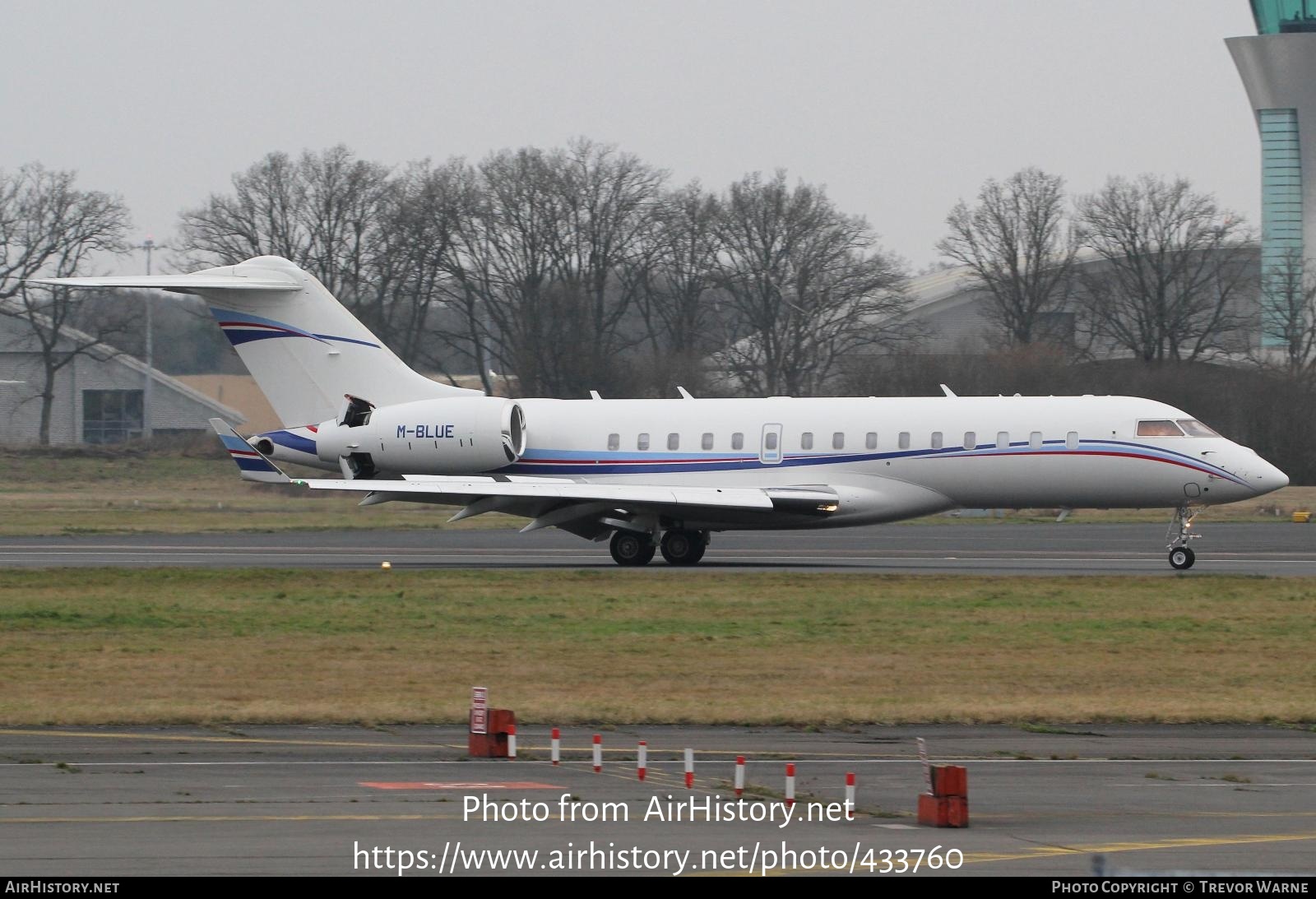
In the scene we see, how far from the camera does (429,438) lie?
1243 inches

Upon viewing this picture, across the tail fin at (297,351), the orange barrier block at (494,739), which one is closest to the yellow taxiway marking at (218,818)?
the orange barrier block at (494,739)

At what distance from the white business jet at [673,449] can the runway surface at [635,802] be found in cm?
1510

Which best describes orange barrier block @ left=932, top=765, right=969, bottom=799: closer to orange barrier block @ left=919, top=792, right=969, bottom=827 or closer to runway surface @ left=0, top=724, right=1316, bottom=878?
orange barrier block @ left=919, top=792, right=969, bottom=827

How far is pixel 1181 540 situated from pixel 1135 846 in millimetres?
21655

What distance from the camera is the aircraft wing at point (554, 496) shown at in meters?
29.3

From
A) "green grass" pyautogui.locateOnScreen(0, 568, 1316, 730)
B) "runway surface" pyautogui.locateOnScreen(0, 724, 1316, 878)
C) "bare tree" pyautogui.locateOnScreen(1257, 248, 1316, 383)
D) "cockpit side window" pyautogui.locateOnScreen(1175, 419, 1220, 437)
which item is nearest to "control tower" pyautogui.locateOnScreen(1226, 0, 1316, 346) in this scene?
"bare tree" pyautogui.locateOnScreen(1257, 248, 1316, 383)

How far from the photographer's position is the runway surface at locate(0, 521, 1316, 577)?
31797 mm

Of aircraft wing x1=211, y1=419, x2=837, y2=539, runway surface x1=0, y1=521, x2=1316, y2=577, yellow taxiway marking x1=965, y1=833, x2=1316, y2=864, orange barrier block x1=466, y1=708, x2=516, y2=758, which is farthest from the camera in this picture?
runway surface x1=0, y1=521, x2=1316, y2=577

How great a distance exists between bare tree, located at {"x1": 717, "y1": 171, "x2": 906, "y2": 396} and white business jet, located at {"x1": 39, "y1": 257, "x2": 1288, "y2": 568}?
34.6m

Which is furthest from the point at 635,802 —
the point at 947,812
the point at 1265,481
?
the point at 1265,481

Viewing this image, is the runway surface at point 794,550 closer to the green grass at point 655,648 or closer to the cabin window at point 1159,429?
the cabin window at point 1159,429

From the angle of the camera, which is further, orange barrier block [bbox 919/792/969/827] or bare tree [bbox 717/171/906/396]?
bare tree [bbox 717/171/906/396]

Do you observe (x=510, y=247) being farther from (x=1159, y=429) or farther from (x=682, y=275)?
(x=1159, y=429)
